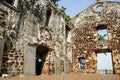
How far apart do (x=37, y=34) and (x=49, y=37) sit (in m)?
1.30

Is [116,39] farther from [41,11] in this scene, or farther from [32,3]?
[32,3]

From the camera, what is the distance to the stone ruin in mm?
7461

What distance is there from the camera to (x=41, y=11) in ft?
33.7

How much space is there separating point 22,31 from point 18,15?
85 centimetres

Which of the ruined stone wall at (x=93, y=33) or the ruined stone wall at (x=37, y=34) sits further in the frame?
the ruined stone wall at (x=93, y=33)

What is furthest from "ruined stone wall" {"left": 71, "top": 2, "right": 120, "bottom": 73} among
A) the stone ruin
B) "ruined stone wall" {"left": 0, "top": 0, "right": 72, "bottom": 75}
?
"ruined stone wall" {"left": 0, "top": 0, "right": 72, "bottom": 75}

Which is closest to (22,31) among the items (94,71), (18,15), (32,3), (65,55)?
(18,15)

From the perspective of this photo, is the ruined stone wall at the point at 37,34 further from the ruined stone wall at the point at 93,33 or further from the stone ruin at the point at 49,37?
the ruined stone wall at the point at 93,33

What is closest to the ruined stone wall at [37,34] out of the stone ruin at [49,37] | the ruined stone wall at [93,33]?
the stone ruin at [49,37]

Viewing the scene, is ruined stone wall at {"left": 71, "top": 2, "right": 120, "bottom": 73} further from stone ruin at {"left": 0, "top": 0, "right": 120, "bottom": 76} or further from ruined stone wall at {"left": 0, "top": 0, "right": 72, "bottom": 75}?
ruined stone wall at {"left": 0, "top": 0, "right": 72, "bottom": 75}

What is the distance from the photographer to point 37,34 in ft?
31.1

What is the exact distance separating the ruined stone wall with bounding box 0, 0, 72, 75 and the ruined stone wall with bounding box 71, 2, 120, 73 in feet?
5.08

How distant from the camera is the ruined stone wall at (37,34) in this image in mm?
7554

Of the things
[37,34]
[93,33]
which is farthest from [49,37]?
[93,33]
